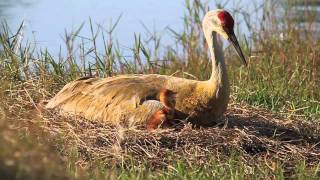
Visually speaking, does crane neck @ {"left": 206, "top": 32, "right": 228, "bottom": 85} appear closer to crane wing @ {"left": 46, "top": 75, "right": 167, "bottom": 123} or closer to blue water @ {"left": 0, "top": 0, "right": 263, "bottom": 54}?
crane wing @ {"left": 46, "top": 75, "right": 167, "bottom": 123}

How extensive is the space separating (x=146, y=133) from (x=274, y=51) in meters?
3.87

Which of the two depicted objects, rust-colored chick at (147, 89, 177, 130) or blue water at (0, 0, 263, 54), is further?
blue water at (0, 0, 263, 54)

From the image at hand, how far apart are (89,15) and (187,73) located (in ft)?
18.4

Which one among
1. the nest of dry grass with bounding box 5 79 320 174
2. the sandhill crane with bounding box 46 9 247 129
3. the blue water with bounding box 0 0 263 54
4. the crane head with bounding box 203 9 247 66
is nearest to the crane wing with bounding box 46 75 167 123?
the sandhill crane with bounding box 46 9 247 129

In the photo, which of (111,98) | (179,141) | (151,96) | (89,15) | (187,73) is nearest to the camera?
(179,141)

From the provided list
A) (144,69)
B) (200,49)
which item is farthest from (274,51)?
(144,69)

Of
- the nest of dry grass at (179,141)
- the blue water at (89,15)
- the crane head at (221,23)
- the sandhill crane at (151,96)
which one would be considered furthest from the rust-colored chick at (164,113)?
the blue water at (89,15)

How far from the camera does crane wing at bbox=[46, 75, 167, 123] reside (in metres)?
6.56

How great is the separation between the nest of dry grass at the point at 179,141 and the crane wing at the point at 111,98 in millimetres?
123

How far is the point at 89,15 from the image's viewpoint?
13.6 metres

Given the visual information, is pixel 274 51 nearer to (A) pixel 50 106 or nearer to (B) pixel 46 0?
(A) pixel 50 106

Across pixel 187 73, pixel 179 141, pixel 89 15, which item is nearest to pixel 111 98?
pixel 179 141

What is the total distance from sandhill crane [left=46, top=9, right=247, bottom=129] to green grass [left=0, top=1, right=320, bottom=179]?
1.58 feet

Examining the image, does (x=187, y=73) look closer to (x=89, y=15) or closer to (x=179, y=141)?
(x=179, y=141)
